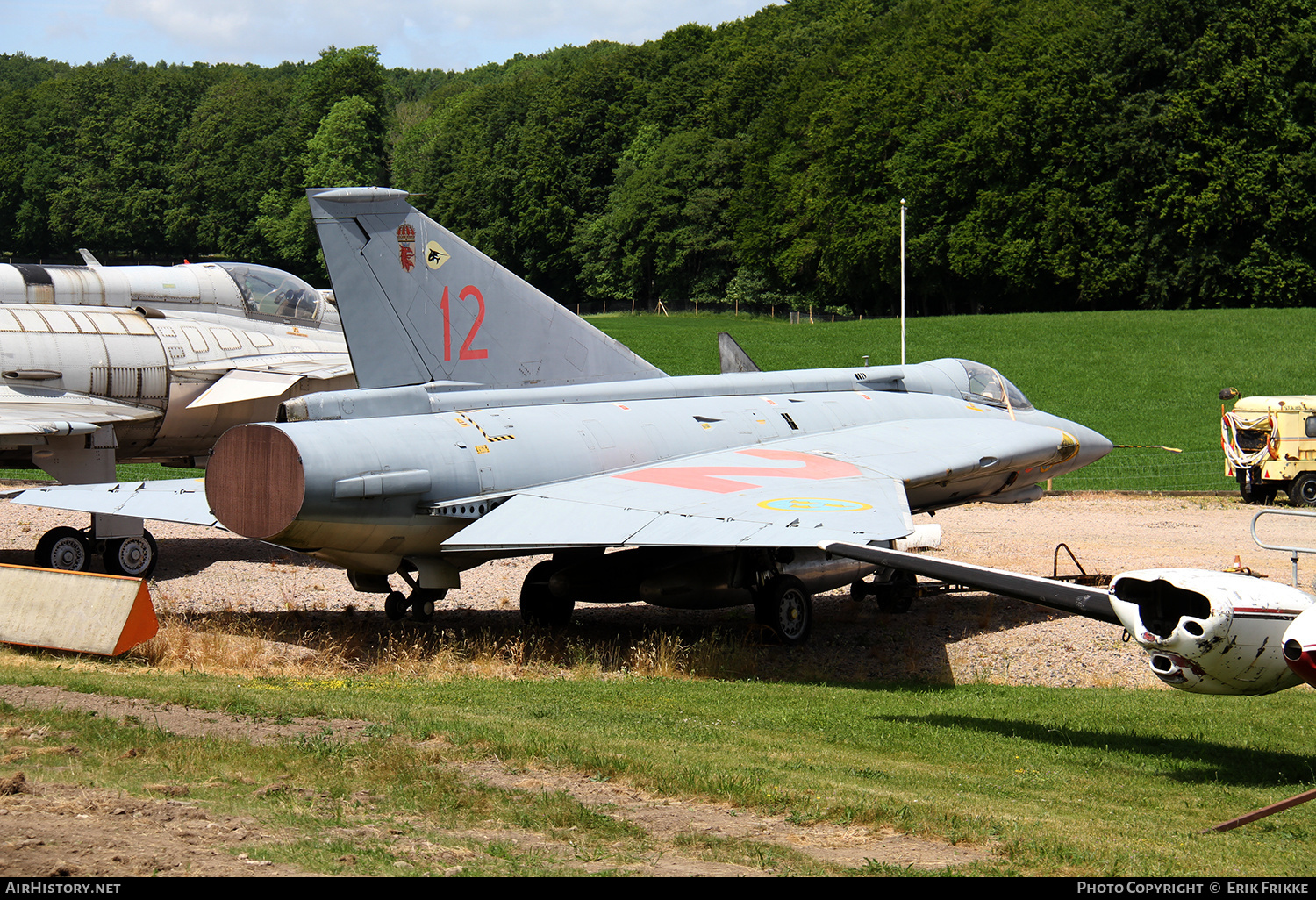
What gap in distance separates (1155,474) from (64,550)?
79.3ft

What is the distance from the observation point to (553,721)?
910cm

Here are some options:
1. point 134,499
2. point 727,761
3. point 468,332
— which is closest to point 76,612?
point 134,499

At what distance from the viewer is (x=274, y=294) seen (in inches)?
768

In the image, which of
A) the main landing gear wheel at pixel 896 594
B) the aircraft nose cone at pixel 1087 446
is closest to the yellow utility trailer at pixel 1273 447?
the aircraft nose cone at pixel 1087 446

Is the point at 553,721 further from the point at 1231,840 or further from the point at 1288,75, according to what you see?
the point at 1288,75

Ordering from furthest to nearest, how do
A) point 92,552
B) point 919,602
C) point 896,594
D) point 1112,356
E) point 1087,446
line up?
point 1112,356 → point 1087,446 → point 919,602 → point 92,552 → point 896,594

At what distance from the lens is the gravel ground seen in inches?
515

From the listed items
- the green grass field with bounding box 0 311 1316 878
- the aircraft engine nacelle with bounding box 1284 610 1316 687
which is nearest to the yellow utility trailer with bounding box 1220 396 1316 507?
the green grass field with bounding box 0 311 1316 878

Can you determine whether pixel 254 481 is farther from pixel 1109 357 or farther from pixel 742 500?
pixel 1109 357

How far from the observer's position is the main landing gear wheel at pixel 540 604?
14.3m

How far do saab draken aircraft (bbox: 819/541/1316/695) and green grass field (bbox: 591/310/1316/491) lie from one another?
23.7 metres

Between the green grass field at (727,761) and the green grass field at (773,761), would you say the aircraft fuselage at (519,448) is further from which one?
the green grass field at (773,761)

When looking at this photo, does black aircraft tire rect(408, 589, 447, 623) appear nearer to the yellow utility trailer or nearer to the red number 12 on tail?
the red number 12 on tail
